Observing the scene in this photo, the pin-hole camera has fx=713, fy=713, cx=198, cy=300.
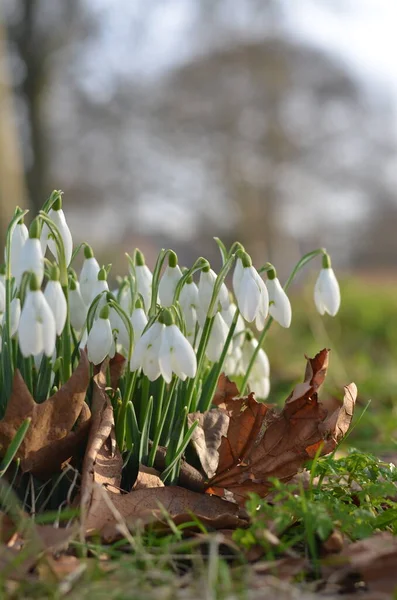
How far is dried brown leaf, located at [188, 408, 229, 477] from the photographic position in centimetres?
Result: 176

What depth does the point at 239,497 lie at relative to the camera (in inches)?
69.0

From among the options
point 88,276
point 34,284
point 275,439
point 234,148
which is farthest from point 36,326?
point 234,148

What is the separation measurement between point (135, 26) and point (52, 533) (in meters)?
12.7

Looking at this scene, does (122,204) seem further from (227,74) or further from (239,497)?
(239,497)

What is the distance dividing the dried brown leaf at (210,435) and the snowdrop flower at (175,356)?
25cm

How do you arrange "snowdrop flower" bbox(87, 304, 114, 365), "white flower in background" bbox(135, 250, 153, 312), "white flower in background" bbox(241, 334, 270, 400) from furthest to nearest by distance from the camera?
"white flower in background" bbox(241, 334, 270, 400) < "white flower in background" bbox(135, 250, 153, 312) < "snowdrop flower" bbox(87, 304, 114, 365)

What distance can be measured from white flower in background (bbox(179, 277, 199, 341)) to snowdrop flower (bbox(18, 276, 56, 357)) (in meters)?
0.47

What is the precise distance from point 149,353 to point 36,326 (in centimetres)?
28

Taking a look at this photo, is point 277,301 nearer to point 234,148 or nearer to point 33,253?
point 33,253

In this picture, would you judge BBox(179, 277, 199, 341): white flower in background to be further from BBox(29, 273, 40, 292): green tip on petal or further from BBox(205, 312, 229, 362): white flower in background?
BBox(29, 273, 40, 292): green tip on petal

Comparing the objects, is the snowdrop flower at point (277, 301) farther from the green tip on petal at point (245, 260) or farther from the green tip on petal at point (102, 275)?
the green tip on petal at point (102, 275)

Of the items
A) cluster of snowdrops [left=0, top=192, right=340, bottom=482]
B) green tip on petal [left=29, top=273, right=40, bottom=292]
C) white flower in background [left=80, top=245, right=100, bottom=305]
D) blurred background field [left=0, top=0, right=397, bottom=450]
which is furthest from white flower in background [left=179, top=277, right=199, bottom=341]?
blurred background field [left=0, top=0, right=397, bottom=450]

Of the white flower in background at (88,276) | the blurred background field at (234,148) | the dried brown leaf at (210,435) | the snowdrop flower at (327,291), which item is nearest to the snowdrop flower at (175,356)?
the dried brown leaf at (210,435)

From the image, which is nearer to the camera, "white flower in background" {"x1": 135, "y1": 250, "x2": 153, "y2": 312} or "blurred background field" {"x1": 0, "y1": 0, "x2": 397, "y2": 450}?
"white flower in background" {"x1": 135, "y1": 250, "x2": 153, "y2": 312}
